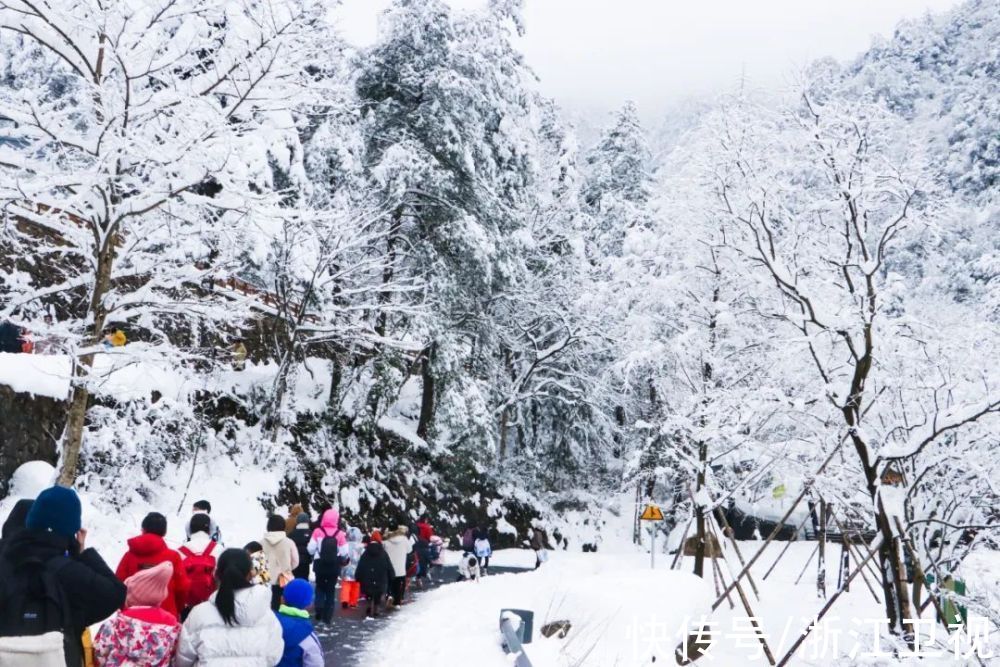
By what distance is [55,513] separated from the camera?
404 cm

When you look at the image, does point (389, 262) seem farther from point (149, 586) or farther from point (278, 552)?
point (149, 586)

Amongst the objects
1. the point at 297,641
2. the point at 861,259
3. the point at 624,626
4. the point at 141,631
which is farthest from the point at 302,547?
the point at 861,259

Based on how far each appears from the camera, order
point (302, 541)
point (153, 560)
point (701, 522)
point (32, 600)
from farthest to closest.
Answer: point (701, 522) < point (302, 541) < point (153, 560) < point (32, 600)

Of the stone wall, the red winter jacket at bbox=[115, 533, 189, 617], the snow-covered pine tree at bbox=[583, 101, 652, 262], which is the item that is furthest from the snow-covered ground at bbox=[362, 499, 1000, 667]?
the snow-covered pine tree at bbox=[583, 101, 652, 262]

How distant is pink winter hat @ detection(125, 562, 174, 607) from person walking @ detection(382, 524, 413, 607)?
1010cm

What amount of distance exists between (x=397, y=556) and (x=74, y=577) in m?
11.1

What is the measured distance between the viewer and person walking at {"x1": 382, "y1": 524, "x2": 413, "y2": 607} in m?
14.6

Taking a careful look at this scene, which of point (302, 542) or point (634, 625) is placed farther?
point (302, 542)

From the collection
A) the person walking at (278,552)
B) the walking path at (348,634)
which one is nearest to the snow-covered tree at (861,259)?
the walking path at (348,634)

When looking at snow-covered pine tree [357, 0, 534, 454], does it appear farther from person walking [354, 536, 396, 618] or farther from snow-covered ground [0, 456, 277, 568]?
person walking [354, 536, 396, 618]

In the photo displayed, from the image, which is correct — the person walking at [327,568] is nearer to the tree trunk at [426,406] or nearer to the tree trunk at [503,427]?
the tree trunk at [426,406]

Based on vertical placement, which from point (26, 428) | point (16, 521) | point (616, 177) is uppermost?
point (616, 177)

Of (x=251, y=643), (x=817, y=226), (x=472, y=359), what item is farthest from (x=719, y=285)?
(x=251, y=643)

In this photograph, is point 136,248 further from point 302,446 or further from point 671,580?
point 302,446
